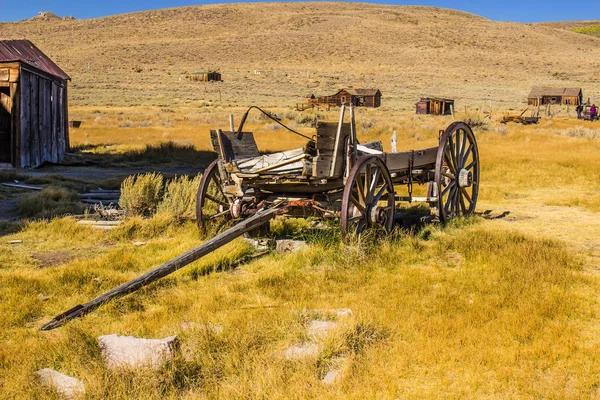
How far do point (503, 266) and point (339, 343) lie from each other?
260 cm

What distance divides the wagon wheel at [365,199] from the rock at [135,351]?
102 inches

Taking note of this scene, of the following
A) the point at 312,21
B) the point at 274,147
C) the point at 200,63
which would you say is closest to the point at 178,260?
the point at 274,147

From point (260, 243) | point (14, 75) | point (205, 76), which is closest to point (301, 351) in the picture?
point (260, 243)

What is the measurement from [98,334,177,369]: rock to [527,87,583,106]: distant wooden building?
5355 cm

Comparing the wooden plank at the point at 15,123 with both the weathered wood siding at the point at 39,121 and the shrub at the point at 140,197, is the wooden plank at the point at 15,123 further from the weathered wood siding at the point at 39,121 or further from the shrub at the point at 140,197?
the shrub at the point at 140,197

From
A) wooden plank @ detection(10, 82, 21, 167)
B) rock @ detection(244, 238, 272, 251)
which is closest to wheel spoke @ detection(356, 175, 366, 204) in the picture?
rock @ detection(244, 238, 272, 251)

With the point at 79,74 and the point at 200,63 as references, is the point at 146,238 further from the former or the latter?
the point at 200,63

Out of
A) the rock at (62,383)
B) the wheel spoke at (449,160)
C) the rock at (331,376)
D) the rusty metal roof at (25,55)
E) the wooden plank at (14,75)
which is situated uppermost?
the rusty metal roof at (25,55)

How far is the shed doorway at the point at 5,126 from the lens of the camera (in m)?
15.2

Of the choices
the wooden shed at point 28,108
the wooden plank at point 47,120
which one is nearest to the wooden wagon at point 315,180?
the wooden shed at point 28,108

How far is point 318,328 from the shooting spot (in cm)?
405

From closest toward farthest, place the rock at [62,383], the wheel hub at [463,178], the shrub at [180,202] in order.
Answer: the rock at [62,383], the wheel hub at [463,178], the shrub at [180,202]

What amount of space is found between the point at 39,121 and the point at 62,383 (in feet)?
44.7

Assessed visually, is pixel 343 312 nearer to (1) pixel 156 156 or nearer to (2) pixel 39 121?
(2) pixel 39 121
